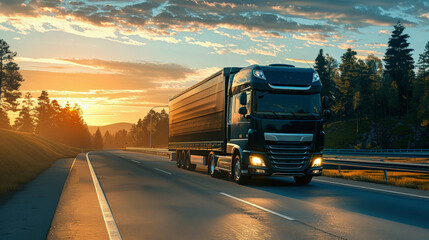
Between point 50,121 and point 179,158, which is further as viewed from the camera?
point 50,121

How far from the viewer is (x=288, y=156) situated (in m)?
14.6

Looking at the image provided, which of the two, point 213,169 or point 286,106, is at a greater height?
point 286,106

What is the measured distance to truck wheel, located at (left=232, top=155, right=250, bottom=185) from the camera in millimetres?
15695

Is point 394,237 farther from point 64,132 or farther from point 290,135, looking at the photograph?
point 64,132

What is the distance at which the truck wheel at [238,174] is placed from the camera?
15695 millimetres

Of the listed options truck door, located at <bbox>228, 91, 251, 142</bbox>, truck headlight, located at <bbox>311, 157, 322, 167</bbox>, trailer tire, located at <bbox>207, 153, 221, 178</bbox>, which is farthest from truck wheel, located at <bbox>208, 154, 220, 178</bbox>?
truck headlight, located at <bbox>311, 157, 322, 167</bbox>

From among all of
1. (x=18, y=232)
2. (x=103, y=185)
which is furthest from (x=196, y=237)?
(x=103, y=185)

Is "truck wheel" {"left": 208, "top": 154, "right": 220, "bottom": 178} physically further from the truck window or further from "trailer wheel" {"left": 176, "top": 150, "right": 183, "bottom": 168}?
"trailer wheel" {"left": 176, "top": 150, "right": 183, "bottom": 168}

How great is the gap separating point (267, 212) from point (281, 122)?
5405mm

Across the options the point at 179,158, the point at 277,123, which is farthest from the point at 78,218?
the point at 179,158

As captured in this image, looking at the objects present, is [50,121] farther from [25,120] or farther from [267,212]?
[267,212]

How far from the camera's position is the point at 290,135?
14.5 meters

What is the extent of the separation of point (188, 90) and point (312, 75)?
35.6 ft

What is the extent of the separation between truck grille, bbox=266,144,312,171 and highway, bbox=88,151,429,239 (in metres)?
0.78
